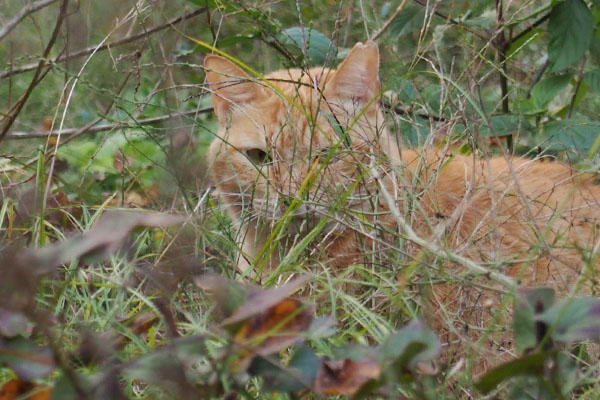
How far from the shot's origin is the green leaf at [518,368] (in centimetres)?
64

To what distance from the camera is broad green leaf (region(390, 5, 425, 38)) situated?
2365 mm

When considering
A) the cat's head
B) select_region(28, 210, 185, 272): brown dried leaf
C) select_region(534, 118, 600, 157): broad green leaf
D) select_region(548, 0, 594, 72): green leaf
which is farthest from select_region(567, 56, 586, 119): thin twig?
select_region(28, 210, 185, 272): brown dried leaf

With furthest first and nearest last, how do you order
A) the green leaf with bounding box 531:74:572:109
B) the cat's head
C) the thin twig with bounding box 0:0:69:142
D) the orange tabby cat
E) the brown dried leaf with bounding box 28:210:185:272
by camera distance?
the green leaf with bounding box 531:74:572:109
the cat's head
the thin twig with bounding box 0:0:69:142
the orange tabby cat
the brown dried leaf with bounding box 28:210:185:272

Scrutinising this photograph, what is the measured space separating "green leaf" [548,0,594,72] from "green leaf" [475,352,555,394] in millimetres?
1770

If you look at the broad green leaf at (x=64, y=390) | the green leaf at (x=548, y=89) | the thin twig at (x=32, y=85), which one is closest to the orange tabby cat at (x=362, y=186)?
the green leaf at (x=548, y=89)

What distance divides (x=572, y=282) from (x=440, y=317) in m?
0.27

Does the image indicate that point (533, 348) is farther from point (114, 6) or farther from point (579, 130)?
point (579, 130)

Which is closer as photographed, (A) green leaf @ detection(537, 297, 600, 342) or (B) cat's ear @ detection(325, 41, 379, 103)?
(A) green leaf @ detection(537, 297, 600, 342)

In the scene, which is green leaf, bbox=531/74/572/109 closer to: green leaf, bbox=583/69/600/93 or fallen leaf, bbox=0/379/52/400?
green leaf, bbox=583/69/600/93

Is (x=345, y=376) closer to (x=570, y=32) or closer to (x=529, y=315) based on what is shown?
(x=529, y=315)

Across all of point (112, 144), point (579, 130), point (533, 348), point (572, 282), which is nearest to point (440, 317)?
point (572, 282)

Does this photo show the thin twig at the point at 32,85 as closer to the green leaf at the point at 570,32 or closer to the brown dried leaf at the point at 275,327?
the brown dried leaf at the point at 275,327

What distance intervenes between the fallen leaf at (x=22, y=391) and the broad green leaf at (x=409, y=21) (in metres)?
1.92

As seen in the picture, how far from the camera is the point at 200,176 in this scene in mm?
955
